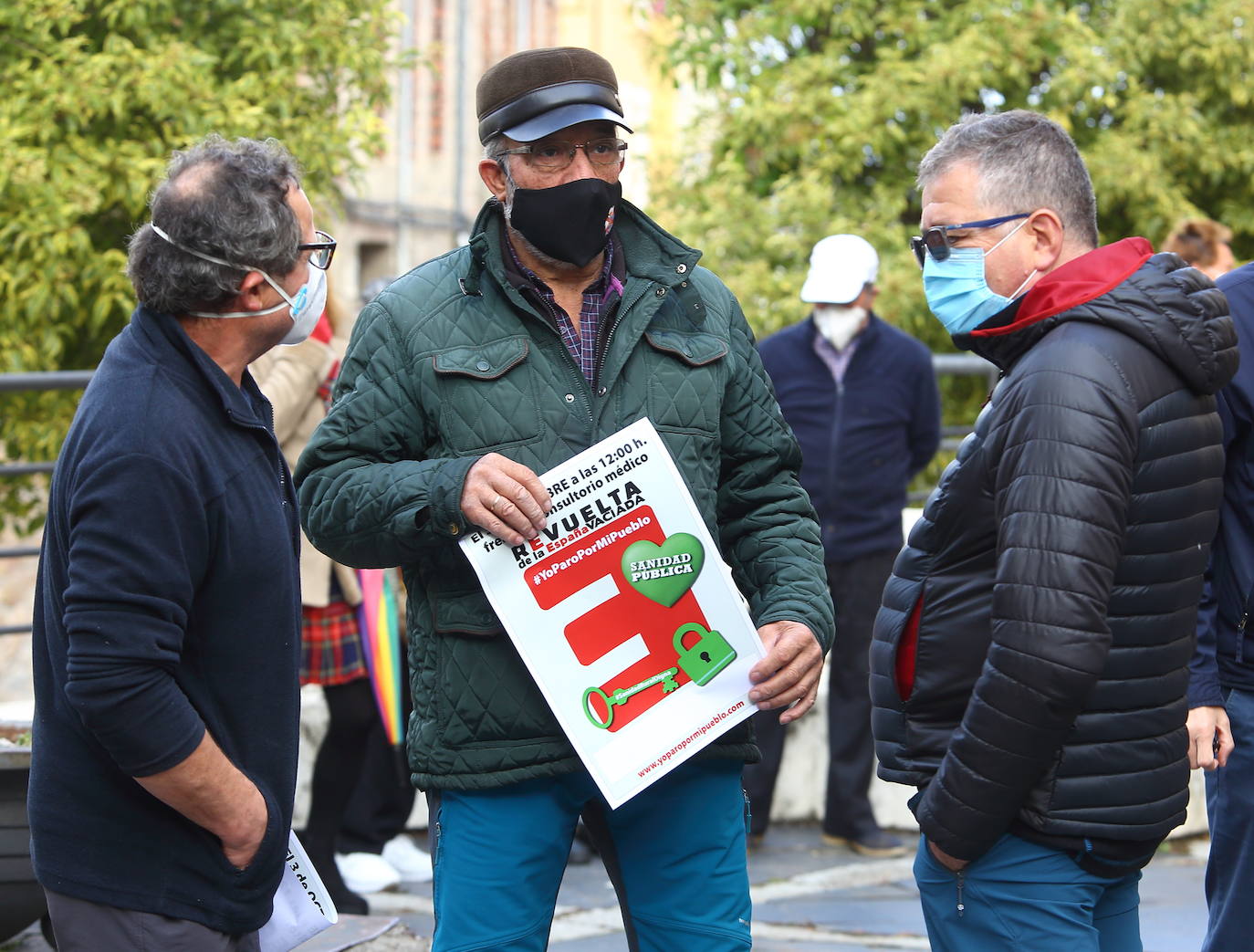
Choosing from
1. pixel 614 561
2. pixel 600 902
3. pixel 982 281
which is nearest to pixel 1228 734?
pixel 982 281

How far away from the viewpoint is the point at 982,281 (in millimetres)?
2820


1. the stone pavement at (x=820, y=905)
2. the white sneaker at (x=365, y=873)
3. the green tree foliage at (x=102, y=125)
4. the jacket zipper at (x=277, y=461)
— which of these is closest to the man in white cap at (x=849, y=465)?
the stone pavement at (x=820, y=905)

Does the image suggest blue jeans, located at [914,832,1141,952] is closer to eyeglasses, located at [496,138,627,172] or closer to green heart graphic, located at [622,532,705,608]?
green heart graphic, located at [622,532,705,608]

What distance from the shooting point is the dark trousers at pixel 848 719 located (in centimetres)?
627

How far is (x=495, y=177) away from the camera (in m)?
3.04

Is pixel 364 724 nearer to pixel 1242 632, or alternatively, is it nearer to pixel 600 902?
pixel 600 902

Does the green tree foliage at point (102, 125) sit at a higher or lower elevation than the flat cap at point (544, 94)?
higher

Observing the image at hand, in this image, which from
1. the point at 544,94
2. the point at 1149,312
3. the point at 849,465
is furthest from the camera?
the point at 849,465

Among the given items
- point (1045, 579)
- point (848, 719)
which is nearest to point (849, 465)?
point (848, 719)

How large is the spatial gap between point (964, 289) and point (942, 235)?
10cm

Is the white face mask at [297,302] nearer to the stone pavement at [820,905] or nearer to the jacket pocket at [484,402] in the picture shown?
Result: the jacket pocket at [484,402]

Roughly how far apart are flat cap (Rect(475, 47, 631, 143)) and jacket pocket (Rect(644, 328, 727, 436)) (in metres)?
0.39

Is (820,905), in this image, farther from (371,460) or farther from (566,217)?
(566,217)

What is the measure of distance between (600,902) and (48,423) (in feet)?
10.2
